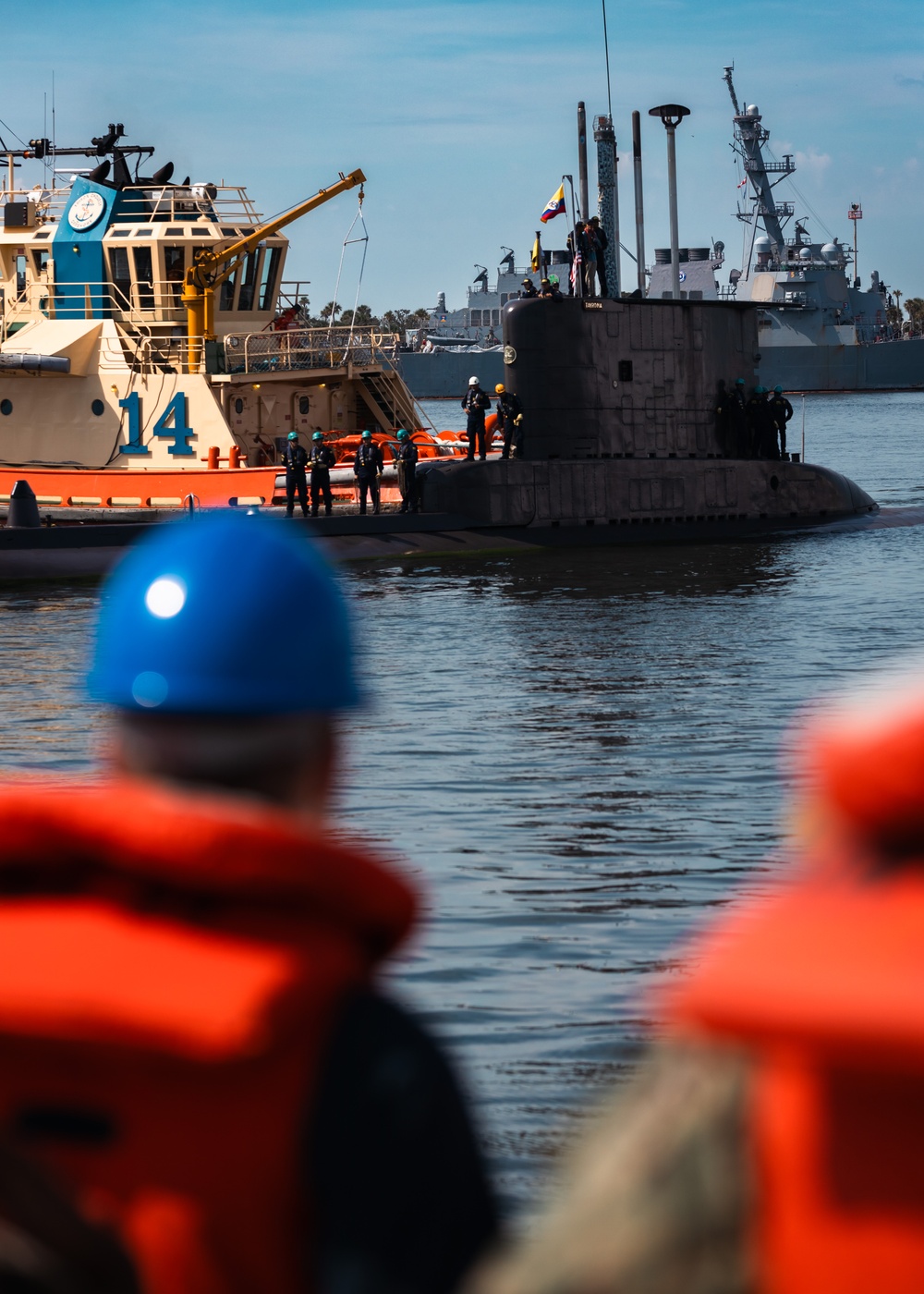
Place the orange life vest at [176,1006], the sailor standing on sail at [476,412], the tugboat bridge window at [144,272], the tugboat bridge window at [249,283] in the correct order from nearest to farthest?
1. the orange life vest at [176,1006]
2. the sailor standing on sail at [476,412]
3. the tugboat bridge window at [144,272]
4. the tugboat bridge window at [249,283]

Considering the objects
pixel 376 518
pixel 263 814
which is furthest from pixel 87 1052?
pixel 376 518

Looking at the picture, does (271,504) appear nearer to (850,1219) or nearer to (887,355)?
(850,1219)

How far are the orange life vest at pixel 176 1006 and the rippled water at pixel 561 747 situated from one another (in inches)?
99.2

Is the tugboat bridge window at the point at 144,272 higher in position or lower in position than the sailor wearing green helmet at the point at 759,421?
higher

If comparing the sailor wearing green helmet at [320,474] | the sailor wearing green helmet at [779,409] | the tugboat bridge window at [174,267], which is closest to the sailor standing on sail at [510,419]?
the sailor wearing green helmet at [320,474]

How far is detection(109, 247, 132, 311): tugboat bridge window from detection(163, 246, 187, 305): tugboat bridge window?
2.25ft

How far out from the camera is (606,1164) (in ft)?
3.61

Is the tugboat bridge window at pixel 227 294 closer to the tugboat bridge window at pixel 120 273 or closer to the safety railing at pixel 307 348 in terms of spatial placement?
the safety railing at pixel 307 348

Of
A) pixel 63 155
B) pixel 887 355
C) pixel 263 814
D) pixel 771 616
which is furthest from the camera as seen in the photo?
pixel 887 355

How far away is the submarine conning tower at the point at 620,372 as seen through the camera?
27500 millimetres

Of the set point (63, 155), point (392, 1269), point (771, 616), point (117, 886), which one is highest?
point (63, 155)

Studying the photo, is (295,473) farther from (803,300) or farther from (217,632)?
(803,300)

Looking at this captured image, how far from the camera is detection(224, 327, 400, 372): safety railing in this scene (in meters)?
29.9

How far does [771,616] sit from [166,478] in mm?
11252
